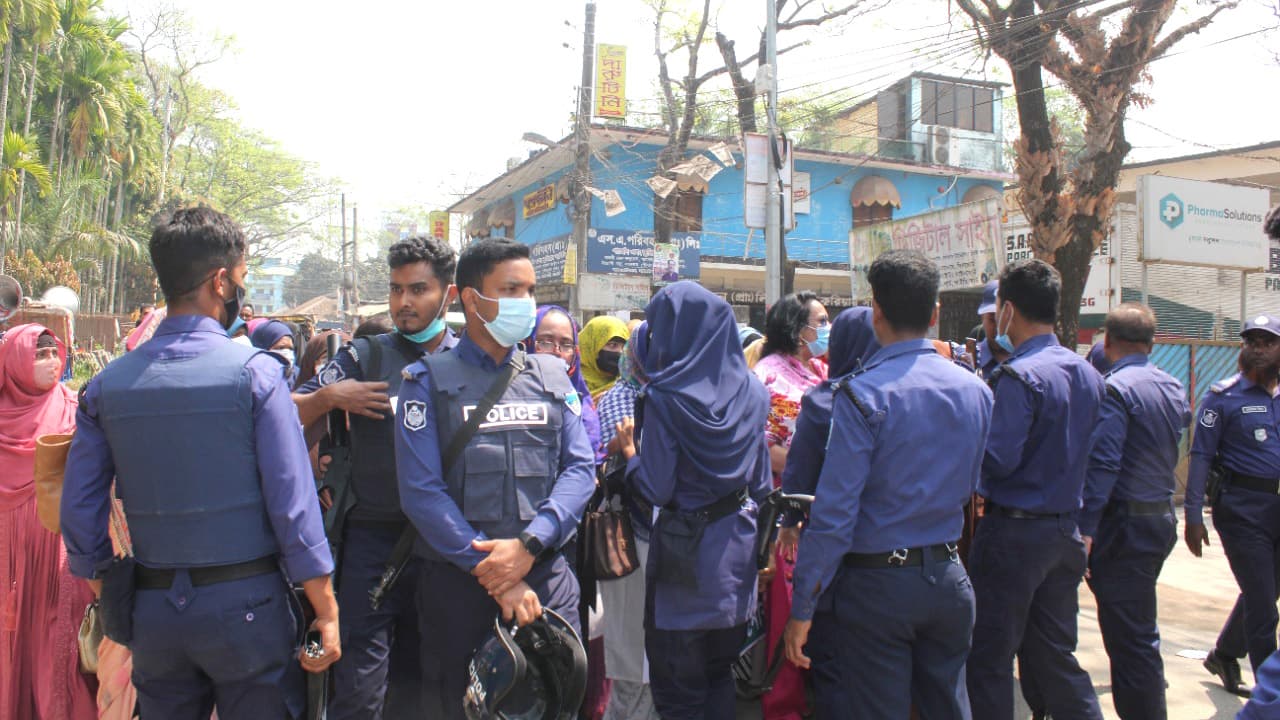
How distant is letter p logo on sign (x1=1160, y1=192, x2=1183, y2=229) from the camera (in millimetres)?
9812

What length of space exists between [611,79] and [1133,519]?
14.2 metres

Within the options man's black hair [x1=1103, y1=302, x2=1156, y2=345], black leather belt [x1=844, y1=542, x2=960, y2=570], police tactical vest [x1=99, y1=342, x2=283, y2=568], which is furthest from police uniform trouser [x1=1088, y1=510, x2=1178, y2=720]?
police tactical vest [x1=99, y1=342, x2=283, y2=568]

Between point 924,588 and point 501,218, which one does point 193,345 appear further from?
point 501,218

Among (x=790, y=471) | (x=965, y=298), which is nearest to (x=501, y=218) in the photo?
(x=965, y=298)

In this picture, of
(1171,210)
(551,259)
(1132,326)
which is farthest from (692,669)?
(551,259)

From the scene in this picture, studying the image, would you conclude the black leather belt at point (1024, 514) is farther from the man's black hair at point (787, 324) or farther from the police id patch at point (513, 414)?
the police id patch at point (513, 414)

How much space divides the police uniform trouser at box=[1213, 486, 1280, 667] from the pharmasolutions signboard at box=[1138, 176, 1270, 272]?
247 inches

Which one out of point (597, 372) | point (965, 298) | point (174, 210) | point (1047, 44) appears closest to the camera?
point (174, 210)

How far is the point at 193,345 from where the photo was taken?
2.27 meters

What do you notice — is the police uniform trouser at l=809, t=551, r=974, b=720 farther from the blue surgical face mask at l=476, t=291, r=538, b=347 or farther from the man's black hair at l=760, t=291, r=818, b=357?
the man's black hair at l=760, t=291, r=818, b=357

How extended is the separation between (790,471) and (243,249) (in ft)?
6.54

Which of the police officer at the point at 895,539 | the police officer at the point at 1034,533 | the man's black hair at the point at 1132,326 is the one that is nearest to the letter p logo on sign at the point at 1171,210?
the man's black hair at the point at 1132,326

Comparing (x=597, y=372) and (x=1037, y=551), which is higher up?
(x=597, y=372)

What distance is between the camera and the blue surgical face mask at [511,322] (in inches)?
105
